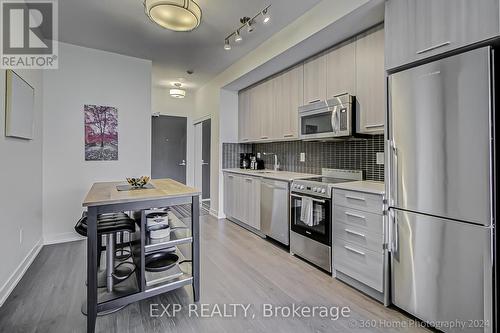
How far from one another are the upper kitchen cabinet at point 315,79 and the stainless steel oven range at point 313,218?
981mm

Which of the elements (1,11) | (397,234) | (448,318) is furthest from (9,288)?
(448,318)

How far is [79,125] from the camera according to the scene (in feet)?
11.8

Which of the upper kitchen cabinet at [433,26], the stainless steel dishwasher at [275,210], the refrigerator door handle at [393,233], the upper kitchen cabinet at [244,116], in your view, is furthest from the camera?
Result: the upper kitchen cabinet at [244,116]

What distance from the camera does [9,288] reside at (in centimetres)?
216

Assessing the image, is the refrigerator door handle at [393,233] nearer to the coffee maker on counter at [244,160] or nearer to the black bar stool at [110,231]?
the black bar stool at [110,231]

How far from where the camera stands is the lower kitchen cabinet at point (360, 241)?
205cm

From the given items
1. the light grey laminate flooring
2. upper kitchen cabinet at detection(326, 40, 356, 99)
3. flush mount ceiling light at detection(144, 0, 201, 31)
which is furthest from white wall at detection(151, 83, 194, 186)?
upper kitchen cabinet at detection(326, 40, 356, 99)

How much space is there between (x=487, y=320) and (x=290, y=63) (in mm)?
3135

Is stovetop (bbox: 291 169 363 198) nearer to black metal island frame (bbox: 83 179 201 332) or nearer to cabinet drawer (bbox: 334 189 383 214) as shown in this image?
cabinet drawer (bbox: 334 189 383 214)

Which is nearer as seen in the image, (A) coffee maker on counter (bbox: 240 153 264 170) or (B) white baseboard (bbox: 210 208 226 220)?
(A) coffee maker on counter (bbox: 240 153 264 170)

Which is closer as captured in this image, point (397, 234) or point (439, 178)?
point (439, 178)

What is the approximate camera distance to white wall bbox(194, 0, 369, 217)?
2.37 metres

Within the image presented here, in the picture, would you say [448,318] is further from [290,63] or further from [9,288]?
[9,288]

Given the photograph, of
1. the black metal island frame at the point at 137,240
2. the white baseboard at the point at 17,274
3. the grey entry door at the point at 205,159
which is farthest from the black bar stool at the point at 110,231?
the grey entry door at the point at 205,159
